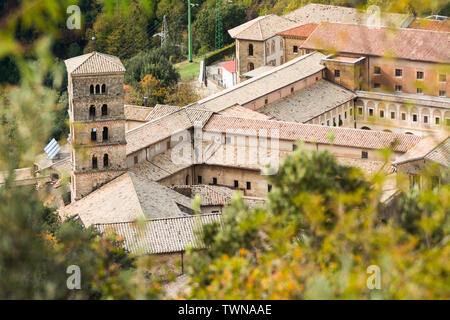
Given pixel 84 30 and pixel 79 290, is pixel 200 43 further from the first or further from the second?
pixel 79 290

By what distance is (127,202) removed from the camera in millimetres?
28547

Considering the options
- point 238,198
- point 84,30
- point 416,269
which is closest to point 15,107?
point 238,198

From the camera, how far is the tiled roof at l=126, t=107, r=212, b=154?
108 ft

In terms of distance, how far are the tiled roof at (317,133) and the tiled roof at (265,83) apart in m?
1.89

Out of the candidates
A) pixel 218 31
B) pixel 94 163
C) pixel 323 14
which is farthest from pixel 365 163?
pixel 218 31

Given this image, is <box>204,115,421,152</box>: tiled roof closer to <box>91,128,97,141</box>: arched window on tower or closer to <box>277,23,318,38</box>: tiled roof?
<box>91,128,97,141</box>: arched window on tower

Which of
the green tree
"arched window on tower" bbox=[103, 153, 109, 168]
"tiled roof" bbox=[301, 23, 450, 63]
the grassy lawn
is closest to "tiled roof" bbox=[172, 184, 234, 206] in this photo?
"arched window on tower" bbox=[103, 153, 109, 168]

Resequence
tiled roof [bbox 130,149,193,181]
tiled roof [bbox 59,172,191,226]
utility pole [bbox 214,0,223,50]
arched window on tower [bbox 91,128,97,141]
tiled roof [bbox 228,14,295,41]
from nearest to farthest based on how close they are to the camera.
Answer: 1. tiled roof [bbox 59,172,191,226]
2. arched window on tower [bbox 91,128,97,141]
3. tiled roof [bbox 130,149,193,181]
4. tiled roof [bbox 228,14,295,41]
5. utility pole [bbox 214,0,223,50]

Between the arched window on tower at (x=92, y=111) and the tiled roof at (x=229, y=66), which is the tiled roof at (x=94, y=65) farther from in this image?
the tiled roof at (x=229, y=66)

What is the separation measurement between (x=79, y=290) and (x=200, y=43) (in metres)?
47.2

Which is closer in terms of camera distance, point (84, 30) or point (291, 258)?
point (291, 258)

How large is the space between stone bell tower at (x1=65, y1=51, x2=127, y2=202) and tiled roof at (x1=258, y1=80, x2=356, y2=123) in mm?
8553

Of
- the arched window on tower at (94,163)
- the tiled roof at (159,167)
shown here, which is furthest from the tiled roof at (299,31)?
the arched window on tower at (94,163)
